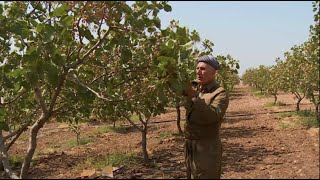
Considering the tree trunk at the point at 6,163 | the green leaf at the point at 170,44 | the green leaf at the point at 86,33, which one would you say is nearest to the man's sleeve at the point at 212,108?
the green leaf at the point at 170,44

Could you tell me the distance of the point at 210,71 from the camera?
174 inches

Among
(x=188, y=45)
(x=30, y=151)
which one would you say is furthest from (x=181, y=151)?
(x=188, y=45)

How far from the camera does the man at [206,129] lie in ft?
14.2

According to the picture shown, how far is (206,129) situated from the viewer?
4555 mm

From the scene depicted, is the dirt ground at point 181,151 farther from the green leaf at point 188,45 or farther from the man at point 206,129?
the green leaf at point 188,45

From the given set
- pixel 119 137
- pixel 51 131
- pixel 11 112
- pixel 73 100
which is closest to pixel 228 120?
pixel 119 137

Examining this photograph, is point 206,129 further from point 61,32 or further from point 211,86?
point 61,32

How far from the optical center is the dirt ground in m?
9.23

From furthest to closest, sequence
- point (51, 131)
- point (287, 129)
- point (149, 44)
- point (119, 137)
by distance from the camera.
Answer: point (51, 131) → point (119, 137) → point (287, 129) → point (149, 44)

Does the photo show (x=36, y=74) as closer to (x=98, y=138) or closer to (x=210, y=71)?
(x=210, y=71)

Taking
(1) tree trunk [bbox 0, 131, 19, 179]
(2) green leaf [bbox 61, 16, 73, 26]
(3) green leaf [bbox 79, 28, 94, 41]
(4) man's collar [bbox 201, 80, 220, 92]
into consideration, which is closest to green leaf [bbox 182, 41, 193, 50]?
(4) man's collar [bbox 201, 80, 220, 92]

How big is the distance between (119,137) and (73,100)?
1037 cm

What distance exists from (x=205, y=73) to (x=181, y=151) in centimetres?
846

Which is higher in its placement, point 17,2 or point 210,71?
point 17,2
